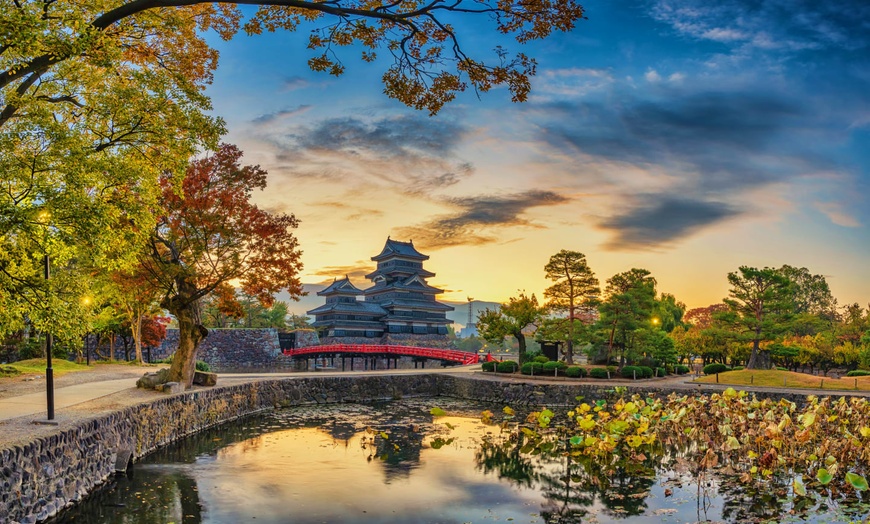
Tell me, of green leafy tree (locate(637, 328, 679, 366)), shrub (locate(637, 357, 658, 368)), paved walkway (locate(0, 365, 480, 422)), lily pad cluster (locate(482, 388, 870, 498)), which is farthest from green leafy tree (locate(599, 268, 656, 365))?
paved walkway (locate(0, 365, 480, 422))

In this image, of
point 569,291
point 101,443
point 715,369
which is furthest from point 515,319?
point 101,443

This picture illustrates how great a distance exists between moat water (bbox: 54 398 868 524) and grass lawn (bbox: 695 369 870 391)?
638 inches

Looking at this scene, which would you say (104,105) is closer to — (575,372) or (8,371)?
(8,371)

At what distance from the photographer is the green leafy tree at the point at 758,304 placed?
111ft

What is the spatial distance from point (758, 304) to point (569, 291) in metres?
10.8

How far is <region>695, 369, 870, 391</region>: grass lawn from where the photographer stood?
1064 inches

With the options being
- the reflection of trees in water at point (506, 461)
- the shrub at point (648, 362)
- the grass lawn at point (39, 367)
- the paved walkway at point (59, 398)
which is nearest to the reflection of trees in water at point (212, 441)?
the paved walkway at point (59, 398)

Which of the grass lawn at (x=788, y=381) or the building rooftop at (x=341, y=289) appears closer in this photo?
the grass lawn at (x=788, y=381)

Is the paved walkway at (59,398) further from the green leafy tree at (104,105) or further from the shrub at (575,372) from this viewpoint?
the shrub at (575,372)

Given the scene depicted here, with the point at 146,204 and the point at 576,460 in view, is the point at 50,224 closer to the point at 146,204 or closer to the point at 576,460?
the point at 146,204

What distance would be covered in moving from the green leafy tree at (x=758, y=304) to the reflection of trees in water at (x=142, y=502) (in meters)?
30.8

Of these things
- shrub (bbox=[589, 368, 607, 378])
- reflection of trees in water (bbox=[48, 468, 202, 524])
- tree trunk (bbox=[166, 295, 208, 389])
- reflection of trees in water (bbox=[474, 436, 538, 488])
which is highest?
tree trunk (bbox=[166, 295, 208, 389])

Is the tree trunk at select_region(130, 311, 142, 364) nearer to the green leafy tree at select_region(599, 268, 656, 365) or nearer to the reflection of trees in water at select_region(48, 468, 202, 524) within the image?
the reflection of trees in water at select_region(48, 468, 202, 524)

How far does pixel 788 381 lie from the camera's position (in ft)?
92.1
